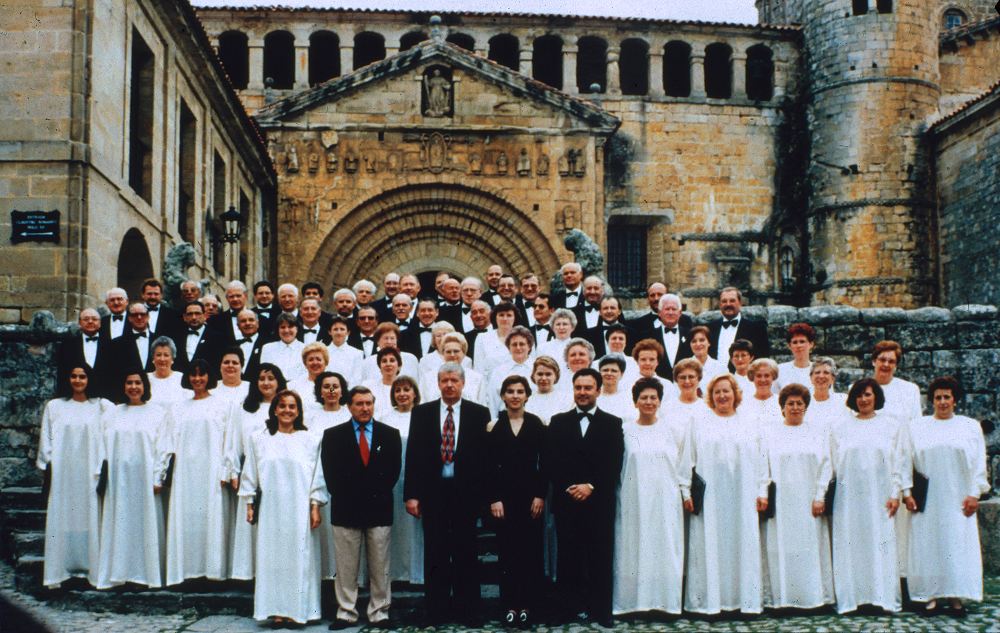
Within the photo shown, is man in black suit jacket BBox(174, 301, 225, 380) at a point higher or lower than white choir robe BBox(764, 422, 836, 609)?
higher

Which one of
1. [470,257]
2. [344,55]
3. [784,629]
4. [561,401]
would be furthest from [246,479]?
[344,55]

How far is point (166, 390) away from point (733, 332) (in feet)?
17.7

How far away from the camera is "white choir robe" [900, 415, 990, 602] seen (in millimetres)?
7727

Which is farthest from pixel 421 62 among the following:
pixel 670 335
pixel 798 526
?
pixel 798 526

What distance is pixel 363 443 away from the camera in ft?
24.5

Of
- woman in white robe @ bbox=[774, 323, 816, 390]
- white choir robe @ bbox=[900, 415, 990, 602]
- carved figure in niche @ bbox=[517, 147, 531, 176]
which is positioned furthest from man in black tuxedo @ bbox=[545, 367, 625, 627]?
carved figure in niche @ bbox=[517, 147, 531, 176]

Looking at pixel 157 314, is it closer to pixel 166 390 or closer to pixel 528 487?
pixel 166 390

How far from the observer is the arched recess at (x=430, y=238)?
73.8 ft

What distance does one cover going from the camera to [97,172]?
11812 millimetres

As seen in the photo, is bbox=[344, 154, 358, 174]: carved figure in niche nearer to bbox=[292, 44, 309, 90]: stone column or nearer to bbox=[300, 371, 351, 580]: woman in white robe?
bbox=[292, 44, 309, 90]: stone column

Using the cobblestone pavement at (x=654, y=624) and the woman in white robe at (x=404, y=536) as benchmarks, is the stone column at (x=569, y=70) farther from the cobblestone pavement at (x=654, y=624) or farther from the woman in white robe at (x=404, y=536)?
the cobblestone pavement at (x=654, y=624)

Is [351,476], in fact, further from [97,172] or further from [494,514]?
[97,172]

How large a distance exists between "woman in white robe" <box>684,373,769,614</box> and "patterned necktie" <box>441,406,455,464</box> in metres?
1.83

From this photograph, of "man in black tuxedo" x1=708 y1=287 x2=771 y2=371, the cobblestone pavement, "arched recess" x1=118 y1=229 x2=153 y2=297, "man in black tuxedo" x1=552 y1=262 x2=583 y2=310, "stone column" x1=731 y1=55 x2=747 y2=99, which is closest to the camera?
the cobblestone pavement
